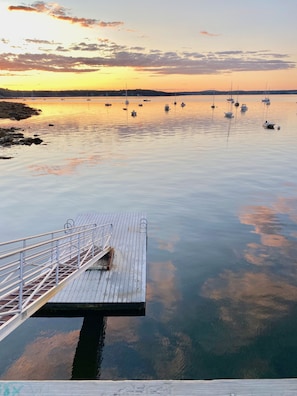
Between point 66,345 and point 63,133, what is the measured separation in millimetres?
85191

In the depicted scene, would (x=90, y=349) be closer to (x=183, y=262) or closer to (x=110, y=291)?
(x=110, y=291)

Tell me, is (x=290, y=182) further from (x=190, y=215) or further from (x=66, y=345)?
(x=66, y=345)

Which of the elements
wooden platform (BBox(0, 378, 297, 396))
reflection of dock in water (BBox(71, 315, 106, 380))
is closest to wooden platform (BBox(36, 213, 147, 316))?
reflection of dock in water (BBox(71, 315, 106, 380))

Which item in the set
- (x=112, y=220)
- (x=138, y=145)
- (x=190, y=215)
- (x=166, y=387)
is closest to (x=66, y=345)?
(x=166, y=387)

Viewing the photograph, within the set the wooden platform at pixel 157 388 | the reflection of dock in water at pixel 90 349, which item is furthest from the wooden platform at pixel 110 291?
the wooden platform at pixel 157 388

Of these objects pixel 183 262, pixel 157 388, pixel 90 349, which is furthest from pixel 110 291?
pixel 157 388

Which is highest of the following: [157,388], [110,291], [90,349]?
[157,388]

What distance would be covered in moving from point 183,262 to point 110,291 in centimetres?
679

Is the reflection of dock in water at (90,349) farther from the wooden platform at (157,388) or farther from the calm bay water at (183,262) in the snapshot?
the wooden platform at (157,388)

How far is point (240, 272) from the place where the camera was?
23672 mm

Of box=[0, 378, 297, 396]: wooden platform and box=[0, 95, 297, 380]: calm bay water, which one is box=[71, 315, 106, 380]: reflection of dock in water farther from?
box=[0, 378, 297, 396]: wooden platform

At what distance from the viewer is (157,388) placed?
443 inches

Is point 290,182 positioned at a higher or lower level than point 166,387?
lower

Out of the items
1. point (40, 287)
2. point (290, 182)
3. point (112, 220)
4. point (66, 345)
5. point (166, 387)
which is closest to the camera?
point (166, 387)
